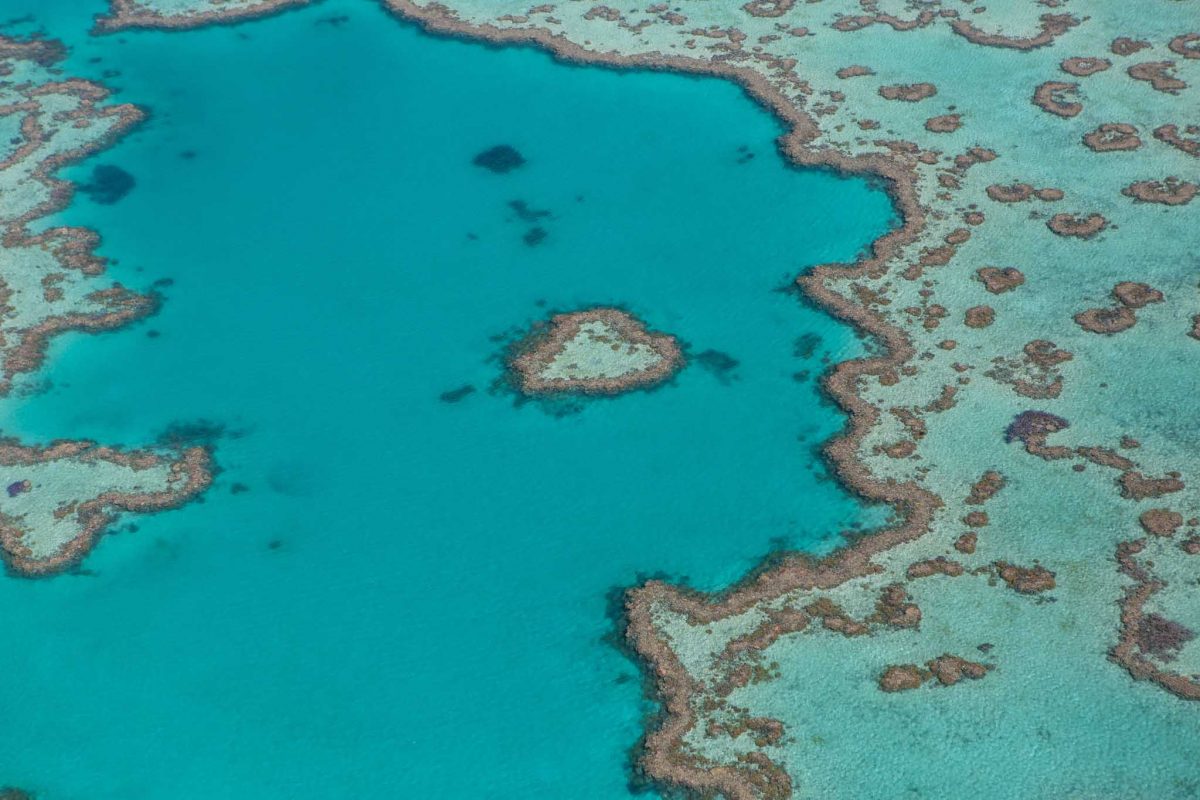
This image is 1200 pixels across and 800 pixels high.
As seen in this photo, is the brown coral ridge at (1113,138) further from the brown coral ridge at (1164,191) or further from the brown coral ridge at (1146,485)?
the brown coral ridge at (1146,485)

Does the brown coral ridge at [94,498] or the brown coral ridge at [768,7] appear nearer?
the brown coral ridge at [94,498]

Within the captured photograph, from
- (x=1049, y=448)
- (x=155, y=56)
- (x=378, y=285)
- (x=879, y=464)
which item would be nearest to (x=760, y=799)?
(x=879, y=464)

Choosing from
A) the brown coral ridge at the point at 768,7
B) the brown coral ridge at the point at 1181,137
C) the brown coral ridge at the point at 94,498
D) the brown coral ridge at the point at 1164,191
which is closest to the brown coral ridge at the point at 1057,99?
the brown coral ridge at the point at 1181,137

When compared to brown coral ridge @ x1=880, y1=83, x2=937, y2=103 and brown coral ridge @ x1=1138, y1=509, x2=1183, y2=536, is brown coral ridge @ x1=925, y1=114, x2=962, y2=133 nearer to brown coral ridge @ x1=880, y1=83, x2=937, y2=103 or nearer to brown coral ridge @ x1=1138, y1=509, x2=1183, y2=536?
brown coral ridge @ x1=880, y1=83, x2=937, y2=103

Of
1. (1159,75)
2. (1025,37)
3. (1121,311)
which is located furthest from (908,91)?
(1121,311)

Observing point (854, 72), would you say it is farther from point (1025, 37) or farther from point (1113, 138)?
point (1113, 138)

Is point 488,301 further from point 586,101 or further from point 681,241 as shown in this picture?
point 586,101

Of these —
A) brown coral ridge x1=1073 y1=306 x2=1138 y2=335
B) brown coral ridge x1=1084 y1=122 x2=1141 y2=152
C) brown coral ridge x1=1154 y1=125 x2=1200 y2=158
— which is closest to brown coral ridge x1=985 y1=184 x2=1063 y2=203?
brown coral ridge x1=1084 y1=122 x2=1141 y2=152
